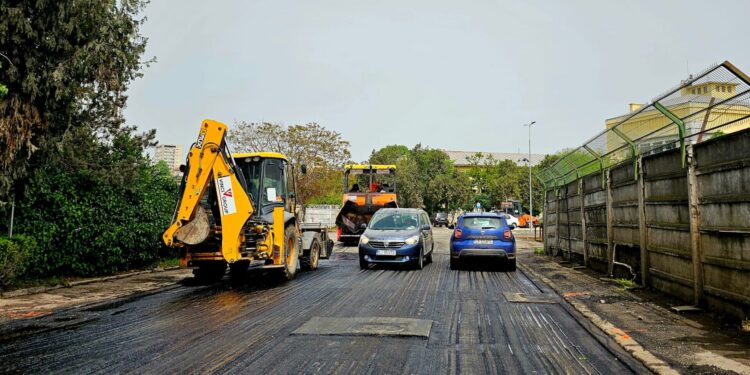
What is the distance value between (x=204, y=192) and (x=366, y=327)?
17.2 ft

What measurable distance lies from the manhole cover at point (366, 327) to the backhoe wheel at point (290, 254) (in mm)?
4783

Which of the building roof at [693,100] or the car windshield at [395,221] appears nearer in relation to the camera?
the building roof at [693,100]

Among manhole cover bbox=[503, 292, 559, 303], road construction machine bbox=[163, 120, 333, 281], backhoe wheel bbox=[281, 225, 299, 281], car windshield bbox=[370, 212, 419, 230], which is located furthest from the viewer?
car windshield bbox=[370, 212, 419, 230]

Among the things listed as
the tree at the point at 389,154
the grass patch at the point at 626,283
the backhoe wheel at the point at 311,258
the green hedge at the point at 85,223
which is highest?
the tree at the point at 389,154

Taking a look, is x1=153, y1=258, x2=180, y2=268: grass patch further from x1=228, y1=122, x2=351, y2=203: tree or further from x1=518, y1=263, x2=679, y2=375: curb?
x1=228, y1=122, x2=351, y2=203: tree

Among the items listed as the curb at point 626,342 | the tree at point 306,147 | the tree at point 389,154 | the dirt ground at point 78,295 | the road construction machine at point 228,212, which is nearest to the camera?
the curb at point 626,342

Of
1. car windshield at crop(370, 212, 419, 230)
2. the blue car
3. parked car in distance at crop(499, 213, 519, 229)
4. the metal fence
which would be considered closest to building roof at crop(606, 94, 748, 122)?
the metal fence

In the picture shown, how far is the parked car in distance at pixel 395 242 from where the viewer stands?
13.9 m

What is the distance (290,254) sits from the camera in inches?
496

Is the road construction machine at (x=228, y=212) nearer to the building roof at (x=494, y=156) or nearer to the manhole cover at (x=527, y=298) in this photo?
the manhole cover at (x=527, y=298)

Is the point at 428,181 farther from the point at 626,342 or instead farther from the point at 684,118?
the point at 626,342

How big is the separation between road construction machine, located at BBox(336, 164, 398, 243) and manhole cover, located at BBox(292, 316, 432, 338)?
15.3m

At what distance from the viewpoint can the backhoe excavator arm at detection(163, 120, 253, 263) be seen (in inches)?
406

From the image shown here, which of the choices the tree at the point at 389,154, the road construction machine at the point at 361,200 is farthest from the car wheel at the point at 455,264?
the tree at the point at 389,154
